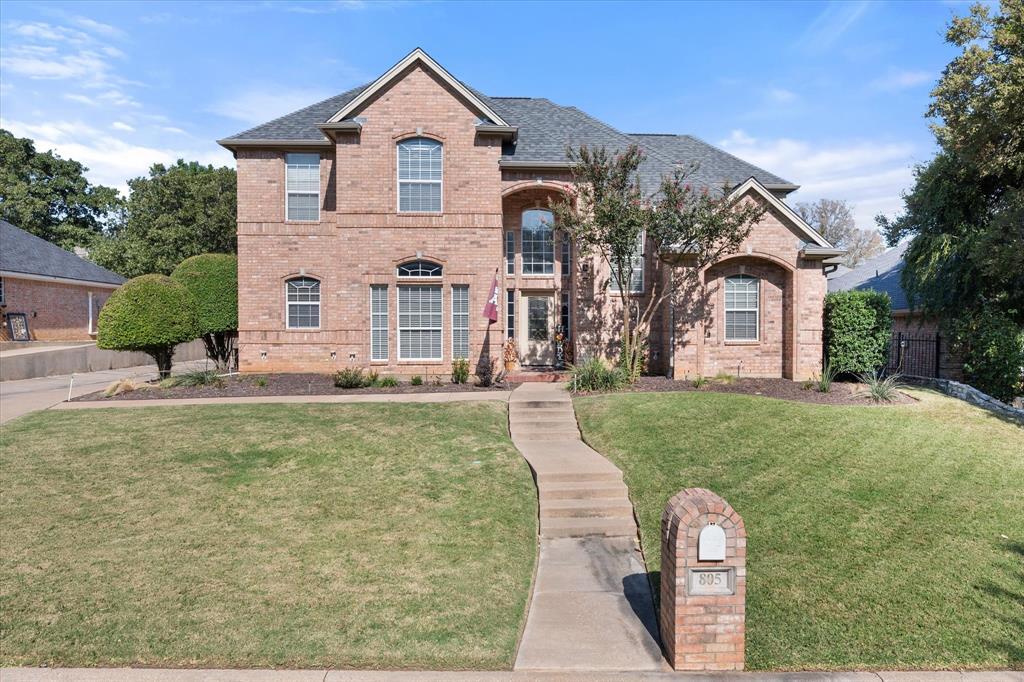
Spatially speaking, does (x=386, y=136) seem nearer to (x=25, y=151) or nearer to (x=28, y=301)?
(x=28, y=301)

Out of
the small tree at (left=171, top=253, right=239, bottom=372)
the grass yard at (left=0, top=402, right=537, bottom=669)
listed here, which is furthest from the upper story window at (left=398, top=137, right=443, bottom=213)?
the grass yard at (left=0, top=402, right=537, bottom=669)

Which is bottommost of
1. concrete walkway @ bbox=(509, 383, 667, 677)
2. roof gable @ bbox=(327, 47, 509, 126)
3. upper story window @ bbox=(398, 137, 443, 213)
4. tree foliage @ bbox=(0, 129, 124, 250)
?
concrete walkway @ bbox=(509, 383, 667, 677)

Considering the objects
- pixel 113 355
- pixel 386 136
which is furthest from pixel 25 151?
pixel 386 136

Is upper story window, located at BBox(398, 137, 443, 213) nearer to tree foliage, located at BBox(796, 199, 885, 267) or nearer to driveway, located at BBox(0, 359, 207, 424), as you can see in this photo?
driveway, located at BBox(0, 359, 207, 424)

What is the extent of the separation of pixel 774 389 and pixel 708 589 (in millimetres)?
10526

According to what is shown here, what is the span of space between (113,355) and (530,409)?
24345 millimetres

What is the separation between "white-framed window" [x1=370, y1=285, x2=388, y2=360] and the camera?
16.8 metres

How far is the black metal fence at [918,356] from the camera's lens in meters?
18.2

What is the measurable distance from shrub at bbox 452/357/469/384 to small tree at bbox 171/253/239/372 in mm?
9369

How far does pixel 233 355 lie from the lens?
21.5 metres

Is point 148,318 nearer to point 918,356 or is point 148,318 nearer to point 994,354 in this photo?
point 994,354

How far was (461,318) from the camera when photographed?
1692 centimetres

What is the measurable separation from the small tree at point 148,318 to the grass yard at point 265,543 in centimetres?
495

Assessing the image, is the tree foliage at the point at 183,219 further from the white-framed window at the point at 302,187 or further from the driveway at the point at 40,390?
the white-framed window at the point at 302,187
